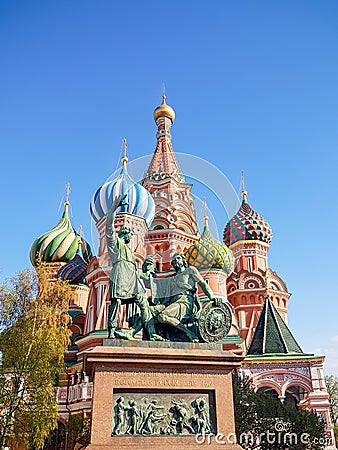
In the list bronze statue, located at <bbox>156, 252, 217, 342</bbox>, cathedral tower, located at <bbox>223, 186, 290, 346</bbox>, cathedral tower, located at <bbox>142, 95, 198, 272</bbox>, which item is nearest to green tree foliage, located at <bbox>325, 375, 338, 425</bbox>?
cathedral tower, located at <bbox>223, 186, 290, 346</bbox>

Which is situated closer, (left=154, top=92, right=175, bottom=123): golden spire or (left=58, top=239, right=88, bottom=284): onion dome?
(left=58, top=239, right=88, bottom=284): onion dome

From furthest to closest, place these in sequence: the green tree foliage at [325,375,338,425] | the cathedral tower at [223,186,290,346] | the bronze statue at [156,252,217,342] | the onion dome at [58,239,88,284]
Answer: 1. the green tree foliage at [325,375,338,425]
2. the cathedral tower at [223,186,290,346]
3. the onion dome at [58,239,88,284]
4. the bronze statue at [156,252,217,342]

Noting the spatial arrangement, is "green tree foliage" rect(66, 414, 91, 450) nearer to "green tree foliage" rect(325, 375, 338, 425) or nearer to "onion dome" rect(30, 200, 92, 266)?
"onion dome" rect(30, 200, 92, 266)

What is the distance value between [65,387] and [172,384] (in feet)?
55.4

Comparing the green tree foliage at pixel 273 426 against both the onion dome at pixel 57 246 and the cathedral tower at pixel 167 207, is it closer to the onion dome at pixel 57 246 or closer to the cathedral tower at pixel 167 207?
the cathedral tower at pixel 167 207

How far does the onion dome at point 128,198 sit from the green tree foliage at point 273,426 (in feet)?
49.0

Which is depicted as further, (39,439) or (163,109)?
(163,109)

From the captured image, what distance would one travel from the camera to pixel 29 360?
16.7 metres

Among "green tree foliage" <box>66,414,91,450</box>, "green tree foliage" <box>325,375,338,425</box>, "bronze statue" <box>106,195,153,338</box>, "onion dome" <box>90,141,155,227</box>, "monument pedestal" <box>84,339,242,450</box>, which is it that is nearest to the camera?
"monument pedestal" <box>84,339,242,450</box>

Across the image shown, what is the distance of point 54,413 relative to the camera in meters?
16.0

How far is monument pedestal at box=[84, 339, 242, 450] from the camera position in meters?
8.57

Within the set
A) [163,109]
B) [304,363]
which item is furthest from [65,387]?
[163,109]

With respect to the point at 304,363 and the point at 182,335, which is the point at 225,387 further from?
the point at 304,363

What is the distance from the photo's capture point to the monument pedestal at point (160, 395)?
28.1 ft
